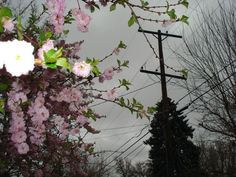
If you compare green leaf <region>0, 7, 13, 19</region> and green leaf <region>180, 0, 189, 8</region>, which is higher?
green leaf <region>180, 0, 189, 8</region>

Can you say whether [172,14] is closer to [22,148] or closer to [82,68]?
[82,68]

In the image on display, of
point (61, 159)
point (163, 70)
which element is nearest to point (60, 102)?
point (61, 159)

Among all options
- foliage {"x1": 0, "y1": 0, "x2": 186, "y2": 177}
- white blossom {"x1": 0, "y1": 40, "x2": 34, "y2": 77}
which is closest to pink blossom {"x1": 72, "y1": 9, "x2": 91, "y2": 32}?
foliage {"x1": 0, "y1": 0, "x2": 186, "y2": 177}

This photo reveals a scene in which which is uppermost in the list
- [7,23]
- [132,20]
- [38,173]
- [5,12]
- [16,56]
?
[132,20]

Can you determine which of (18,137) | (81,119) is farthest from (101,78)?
(18,137)

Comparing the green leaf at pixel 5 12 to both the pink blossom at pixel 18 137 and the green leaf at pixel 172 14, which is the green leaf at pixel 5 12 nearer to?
the green leaf at pixel 172 14

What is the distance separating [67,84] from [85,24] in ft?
2.89

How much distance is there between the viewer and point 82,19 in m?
3.74

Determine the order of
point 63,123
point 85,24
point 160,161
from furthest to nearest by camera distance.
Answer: point 160,161 → point 63,123 → point 85,24

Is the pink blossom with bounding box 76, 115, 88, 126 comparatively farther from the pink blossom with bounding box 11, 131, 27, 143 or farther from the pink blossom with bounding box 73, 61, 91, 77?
the pink blossom with bounding box 73, 61, 91, 77

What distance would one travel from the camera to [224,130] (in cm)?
1227

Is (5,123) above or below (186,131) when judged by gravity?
below

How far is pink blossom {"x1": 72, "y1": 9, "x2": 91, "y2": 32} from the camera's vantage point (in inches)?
146

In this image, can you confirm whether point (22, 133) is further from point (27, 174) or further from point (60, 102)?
point (27, 174)
